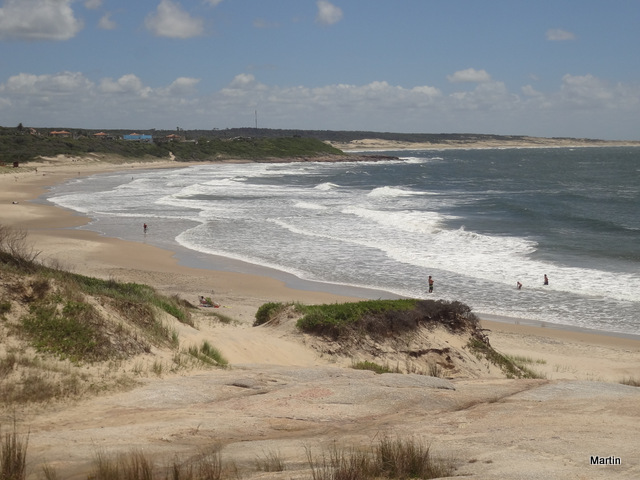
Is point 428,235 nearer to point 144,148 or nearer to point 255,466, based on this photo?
point 255,466

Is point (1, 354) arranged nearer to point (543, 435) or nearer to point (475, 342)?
point (543, 435)

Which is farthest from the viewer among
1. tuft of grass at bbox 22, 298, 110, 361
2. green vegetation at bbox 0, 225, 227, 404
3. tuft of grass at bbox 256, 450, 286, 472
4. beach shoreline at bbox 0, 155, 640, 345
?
beach shoreline at bbox 0, 155, 640, 345

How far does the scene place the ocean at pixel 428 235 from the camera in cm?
2431

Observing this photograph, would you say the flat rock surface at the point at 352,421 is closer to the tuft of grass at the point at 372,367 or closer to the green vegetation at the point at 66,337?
the green vegetation at the point at 66,337

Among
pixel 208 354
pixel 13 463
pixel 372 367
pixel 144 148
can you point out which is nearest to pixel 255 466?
pixel 13 463

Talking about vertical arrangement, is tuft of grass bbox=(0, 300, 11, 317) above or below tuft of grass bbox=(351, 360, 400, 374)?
above

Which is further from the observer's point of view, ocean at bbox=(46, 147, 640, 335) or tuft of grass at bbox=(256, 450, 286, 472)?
ocean at bbox=(46, 147, 640, 335)

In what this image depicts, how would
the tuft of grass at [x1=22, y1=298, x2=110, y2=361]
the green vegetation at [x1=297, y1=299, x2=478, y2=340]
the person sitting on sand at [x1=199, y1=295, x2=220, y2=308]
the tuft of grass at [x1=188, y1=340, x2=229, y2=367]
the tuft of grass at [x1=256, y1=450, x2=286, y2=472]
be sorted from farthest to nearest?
the person sitting on sand at [x1=199, y1=295, x2=220, y2=308]
the green vegetation at [x1=297, y1=299, x2=478, y2=340]
the tuft of grass at [x1=188, y1=340, x2=229, y2=367]
the tuft of grass at [x1=22, y1=298, x2=110, y2=361]
the tuft of grass at [x1=256, y1=450, x2=286, y2=472]

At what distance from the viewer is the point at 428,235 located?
37344 millimetres

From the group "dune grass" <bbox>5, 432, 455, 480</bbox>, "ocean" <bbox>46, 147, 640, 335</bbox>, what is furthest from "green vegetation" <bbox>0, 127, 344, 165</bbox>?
"dune grass" <bbox>5, 432, 455, 480</bbox>

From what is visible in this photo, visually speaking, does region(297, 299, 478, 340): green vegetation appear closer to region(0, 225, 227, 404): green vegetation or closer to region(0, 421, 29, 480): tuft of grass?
region(0, 225, 227, 404): green vegetation

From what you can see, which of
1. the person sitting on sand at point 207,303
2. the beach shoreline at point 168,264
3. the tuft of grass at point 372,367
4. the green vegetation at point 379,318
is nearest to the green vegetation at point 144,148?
the beach shoreline at point 168,264

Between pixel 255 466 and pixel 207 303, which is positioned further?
pixel 207 303

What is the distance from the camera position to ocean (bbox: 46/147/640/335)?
24312mm
